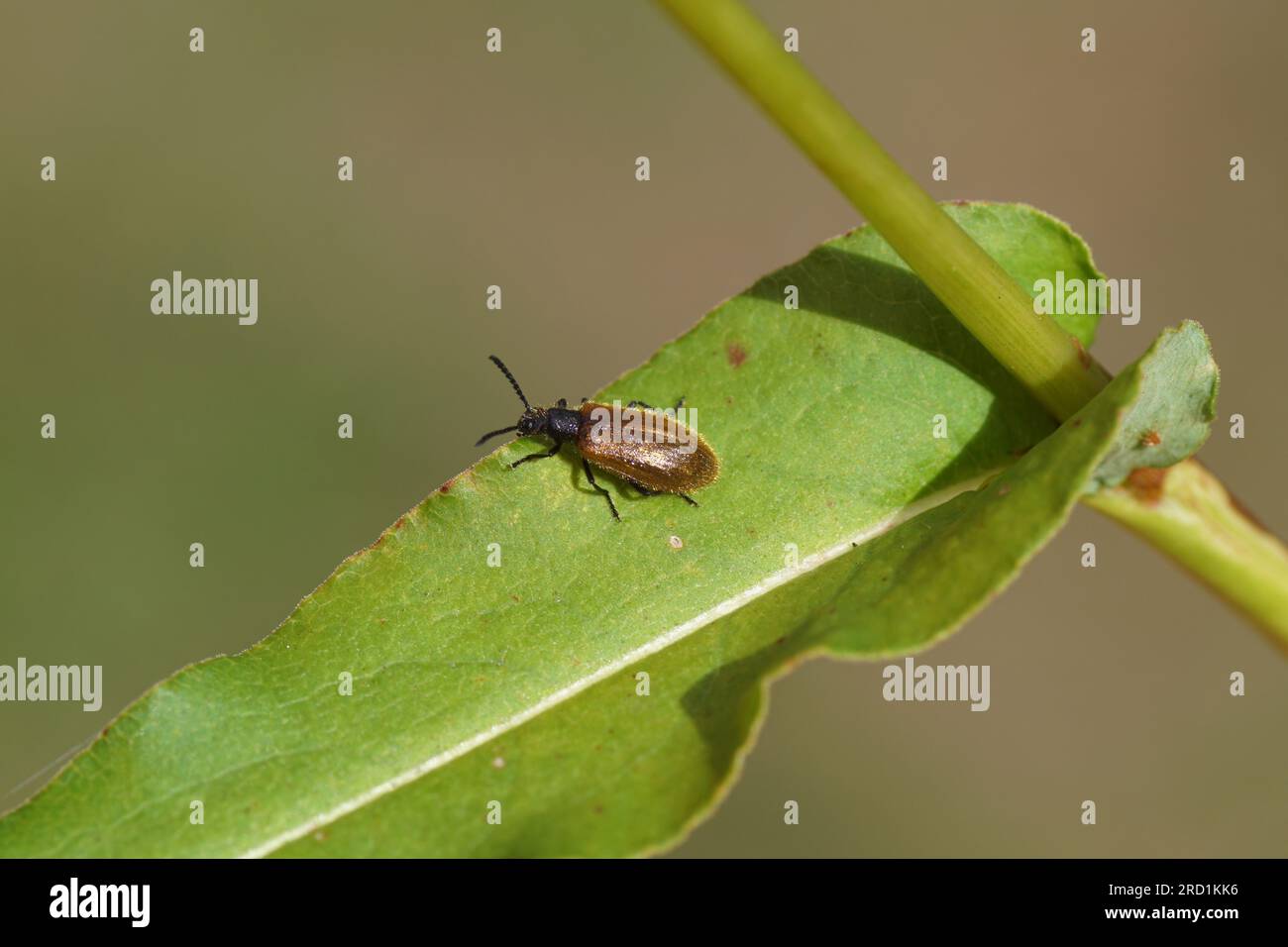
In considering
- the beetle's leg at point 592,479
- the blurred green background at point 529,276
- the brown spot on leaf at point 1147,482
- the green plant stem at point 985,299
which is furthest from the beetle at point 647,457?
the blurred green background at point 529,276

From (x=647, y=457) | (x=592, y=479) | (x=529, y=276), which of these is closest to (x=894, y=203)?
(x=592, y=479)

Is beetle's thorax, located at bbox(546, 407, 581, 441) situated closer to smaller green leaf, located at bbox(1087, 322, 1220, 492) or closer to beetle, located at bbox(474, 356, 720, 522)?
beetle, located at bbox(474, 356, 720, 522)

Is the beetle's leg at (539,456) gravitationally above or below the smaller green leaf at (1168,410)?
above

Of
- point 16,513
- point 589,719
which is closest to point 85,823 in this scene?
point 589,719

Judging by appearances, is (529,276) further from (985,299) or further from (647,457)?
(985,299)

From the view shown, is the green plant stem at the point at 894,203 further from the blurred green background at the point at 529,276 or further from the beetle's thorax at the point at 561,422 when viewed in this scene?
the blurred green background at the point at 529,276

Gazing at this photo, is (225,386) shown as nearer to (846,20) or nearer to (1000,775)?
(846,20)
